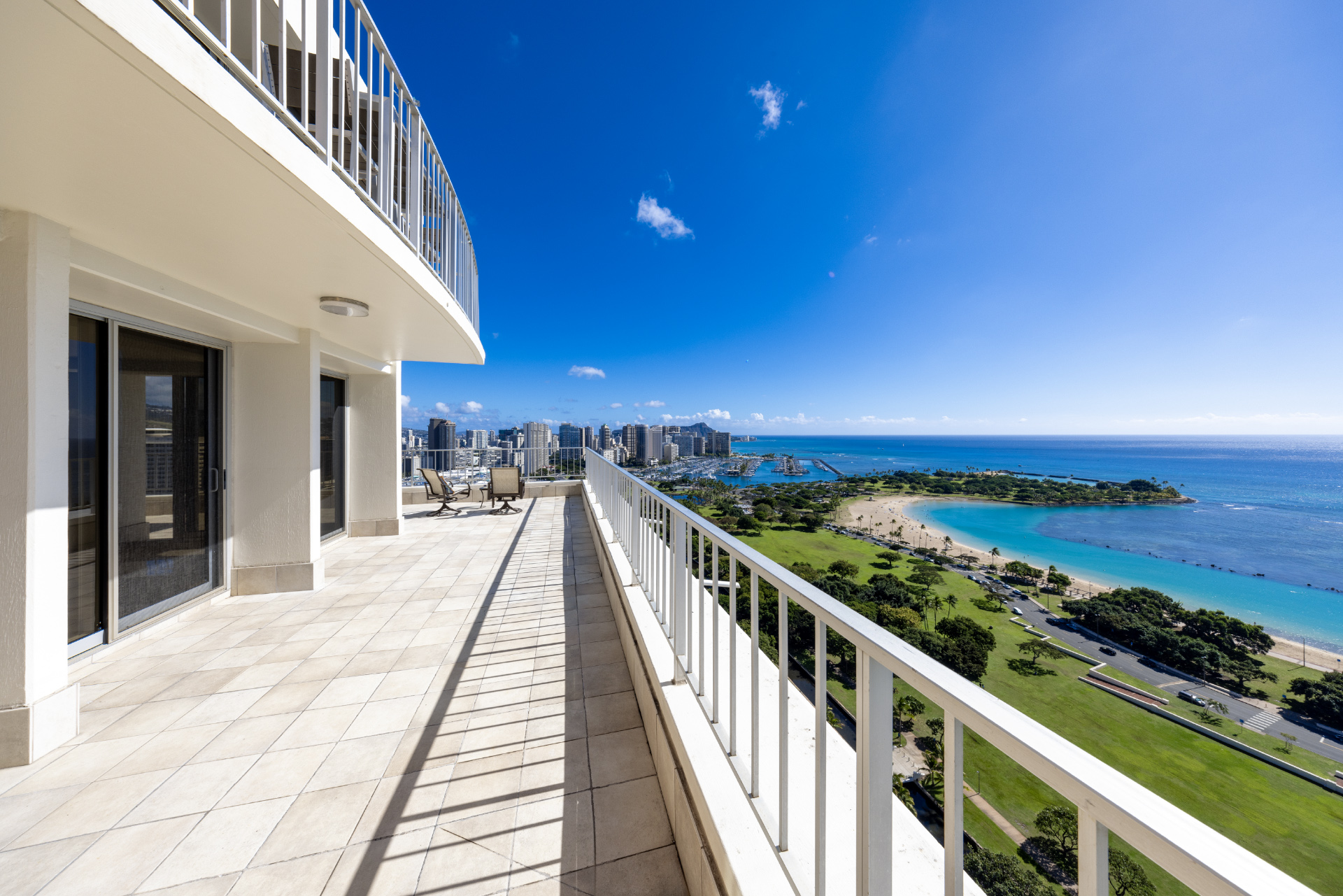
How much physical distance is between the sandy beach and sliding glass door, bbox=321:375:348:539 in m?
22.2

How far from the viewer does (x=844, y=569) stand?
47.5 feet

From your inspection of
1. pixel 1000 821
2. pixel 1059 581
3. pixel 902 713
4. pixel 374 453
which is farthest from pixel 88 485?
pixel 1059 581

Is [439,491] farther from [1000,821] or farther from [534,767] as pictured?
[1000,821]

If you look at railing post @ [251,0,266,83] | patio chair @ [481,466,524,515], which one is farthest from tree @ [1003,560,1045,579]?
railing post @ [251,0,266,83]

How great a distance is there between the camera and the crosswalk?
380 inches

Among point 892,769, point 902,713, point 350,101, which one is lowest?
point 902,713

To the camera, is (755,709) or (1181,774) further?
(1181,774)

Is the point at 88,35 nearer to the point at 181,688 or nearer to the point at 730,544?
the point at 730,544

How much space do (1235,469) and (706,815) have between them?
76.6 metres

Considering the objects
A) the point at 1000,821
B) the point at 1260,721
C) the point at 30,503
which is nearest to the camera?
the point at 30,503

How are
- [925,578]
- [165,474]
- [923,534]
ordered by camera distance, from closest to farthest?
[165,474] < [925,578] < [923,534]

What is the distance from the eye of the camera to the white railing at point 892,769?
1.33ft

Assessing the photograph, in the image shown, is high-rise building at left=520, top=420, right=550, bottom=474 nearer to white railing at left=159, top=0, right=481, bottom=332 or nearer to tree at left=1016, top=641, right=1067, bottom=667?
white railing at left=159, top=0, right=481, bottom=332

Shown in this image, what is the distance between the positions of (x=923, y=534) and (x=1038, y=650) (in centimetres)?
1595
